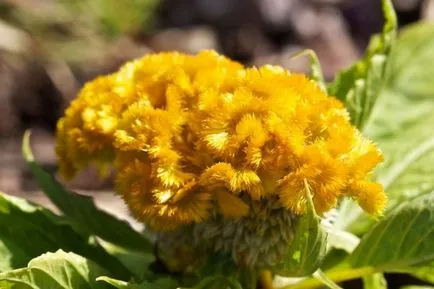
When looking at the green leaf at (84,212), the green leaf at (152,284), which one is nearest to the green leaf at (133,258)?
the green leaf at (84,212)

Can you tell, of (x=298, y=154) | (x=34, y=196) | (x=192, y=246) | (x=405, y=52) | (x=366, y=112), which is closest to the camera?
(x=298, y=154)

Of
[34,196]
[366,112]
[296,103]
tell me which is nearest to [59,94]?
[34,196]

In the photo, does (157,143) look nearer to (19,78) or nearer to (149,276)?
(149,276)

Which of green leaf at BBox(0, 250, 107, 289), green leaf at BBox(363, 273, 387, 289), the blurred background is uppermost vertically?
green leaf at BBox(0, 250, 107, 289)

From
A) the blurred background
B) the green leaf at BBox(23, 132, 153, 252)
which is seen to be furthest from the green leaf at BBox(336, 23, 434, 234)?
the blurred background

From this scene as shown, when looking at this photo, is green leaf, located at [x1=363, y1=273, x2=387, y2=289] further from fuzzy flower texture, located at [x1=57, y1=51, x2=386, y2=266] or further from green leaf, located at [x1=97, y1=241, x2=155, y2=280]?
green leaf, located at [x1=97, y1=241, x2=155, y2=280]

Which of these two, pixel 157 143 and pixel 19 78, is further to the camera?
pixel 19 78

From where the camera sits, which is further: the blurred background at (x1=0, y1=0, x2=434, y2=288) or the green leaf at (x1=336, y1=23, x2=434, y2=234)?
the blurred background at (x1=0, y1=0, x2=434, y2=288)

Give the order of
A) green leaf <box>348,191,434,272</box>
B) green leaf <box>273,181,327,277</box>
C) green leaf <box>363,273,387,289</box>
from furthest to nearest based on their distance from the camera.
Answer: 1. green leaf <box>363,273,387,289</box>
2. green leaf <box>348,191,434,272</box>
3. green leaf <box>273,181,327,277</box>
